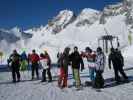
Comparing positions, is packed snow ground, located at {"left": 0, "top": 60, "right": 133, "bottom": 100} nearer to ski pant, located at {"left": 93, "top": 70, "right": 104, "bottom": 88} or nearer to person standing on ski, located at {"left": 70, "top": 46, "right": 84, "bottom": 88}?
ski pant, located at {"left": 93, "top": 70, "right": 104, "bottom": 88}

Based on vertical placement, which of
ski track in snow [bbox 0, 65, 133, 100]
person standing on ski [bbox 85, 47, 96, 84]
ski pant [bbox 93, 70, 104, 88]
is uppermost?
person standing on ski [bbox 85, 47, 96, 84]

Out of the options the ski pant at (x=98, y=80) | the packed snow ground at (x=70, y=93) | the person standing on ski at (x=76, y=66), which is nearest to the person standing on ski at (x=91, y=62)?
the ski pant at (x=98, y=80)

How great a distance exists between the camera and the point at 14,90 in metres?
15.4

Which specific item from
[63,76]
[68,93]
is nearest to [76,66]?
[63,76]

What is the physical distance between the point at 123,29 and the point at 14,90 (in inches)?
7314

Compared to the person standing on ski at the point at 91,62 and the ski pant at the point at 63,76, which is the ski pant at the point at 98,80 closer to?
the person standing on ski at the point at 91,62

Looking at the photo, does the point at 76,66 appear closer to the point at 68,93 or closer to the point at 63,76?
the point at 63,76

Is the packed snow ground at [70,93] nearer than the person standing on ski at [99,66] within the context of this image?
Yes

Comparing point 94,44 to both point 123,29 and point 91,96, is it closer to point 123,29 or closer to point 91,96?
point 123,29

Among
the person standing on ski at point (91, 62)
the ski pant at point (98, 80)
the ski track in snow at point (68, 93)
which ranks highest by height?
the person standing on ski at point (91, 62)

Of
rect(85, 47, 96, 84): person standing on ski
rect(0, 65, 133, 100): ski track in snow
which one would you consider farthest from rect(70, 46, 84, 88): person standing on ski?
rect(85, 47, 96, 84): person standing on ski

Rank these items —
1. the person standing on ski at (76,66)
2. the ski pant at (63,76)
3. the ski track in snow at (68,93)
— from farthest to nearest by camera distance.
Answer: the ski pant at (63,76) < the person standing on ski at (76,66) < the ski track in snow at (68,93)

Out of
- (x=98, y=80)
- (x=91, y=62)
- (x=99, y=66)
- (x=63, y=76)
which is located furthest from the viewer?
(x=91, y=62)

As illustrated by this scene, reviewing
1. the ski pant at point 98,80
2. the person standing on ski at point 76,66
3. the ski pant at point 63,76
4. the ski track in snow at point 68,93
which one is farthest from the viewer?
the ski pant at point 63,76
